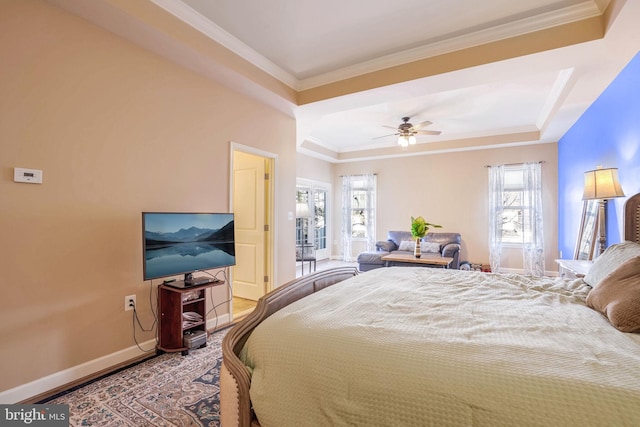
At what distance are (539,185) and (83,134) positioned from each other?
23.9ft

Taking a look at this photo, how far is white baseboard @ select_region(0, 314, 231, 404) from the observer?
6.37ft

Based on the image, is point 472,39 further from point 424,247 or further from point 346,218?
point 346,218

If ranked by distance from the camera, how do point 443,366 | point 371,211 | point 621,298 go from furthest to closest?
point 371,211, point 621,298, point 443,366

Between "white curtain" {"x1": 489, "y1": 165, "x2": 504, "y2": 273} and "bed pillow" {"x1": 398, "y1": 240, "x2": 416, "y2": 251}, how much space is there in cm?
167

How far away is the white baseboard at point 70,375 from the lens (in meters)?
1.94

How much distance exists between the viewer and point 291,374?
3.98 ft

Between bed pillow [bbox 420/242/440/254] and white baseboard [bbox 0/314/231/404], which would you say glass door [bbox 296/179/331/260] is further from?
white baseboard [bbox 0/314/231/404]

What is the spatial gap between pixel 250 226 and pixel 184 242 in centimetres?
171

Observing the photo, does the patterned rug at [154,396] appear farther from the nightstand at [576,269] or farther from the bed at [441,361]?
the nightstand at [576,269]

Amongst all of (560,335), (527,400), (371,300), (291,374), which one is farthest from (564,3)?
(291,374)

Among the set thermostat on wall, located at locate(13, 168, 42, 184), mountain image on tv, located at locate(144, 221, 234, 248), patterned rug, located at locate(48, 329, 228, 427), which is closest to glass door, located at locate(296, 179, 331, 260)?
mountain image on tv, located at locate(144, 221, 234, 248)

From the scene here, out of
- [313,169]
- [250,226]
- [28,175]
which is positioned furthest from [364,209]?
[28,175]

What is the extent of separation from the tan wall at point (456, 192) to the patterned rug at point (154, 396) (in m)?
5.92

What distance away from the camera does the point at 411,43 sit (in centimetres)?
306
